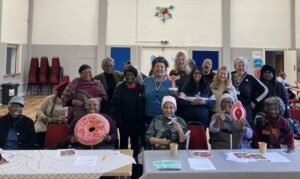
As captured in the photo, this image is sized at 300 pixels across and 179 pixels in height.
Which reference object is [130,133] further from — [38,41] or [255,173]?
[38,41]

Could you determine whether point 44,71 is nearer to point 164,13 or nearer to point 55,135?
point 164,13

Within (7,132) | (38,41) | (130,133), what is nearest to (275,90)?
(130,133)

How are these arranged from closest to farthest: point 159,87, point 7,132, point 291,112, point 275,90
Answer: point 7,132
point 159,87
point 275,90
point 291,112

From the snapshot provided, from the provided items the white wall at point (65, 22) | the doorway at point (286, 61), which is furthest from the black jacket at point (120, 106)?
the doorway at point (286, 61)

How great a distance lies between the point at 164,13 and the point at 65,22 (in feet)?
12.9

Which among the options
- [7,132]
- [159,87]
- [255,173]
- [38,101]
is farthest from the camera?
[38,101]

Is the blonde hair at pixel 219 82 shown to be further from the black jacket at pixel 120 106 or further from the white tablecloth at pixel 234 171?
the white tablecloth at pixel 234 171

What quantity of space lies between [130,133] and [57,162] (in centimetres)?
147

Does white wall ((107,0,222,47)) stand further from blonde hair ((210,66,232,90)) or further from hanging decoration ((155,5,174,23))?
blonde hair ((210,66,232,90))

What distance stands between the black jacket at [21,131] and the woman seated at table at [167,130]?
1.23 metres

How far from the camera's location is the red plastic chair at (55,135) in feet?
9.70

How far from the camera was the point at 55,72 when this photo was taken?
33.8ft

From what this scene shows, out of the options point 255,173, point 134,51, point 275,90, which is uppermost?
point 134,51

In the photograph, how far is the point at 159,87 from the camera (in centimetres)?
329
